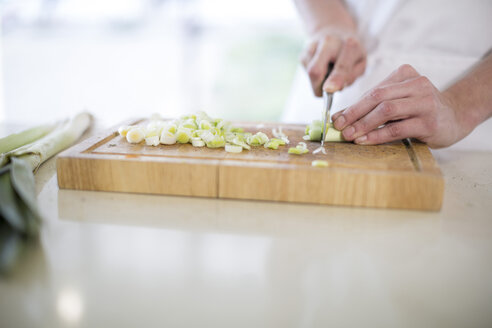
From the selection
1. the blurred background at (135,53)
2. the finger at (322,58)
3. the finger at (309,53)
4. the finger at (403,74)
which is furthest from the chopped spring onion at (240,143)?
the blurred background at (135,53)

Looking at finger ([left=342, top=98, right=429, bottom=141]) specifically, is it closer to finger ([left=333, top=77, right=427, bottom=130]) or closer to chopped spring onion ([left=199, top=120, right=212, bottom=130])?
finger ([left=333, top=77, right=427, bottom=130])

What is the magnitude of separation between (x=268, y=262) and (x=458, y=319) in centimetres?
28

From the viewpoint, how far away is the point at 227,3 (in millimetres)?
3855

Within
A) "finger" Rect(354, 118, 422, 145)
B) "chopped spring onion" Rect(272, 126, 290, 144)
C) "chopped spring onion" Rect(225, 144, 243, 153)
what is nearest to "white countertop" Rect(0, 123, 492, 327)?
"chopped spring onion" Rect(225, 144, 243, 153)

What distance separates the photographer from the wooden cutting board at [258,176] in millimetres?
905

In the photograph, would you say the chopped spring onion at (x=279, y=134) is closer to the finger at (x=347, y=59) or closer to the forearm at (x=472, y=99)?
the finger at (x=347, y=59)

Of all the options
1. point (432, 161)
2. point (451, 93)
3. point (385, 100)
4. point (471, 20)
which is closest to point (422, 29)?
point (471, 20)

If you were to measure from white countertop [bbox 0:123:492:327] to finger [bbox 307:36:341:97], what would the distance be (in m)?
0.71

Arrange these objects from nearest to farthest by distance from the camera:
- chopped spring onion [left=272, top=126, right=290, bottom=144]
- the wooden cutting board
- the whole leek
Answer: the whole leek < the wooden cutting board < chopped spring onion [left=272, top=126, right=290, bottom=144]

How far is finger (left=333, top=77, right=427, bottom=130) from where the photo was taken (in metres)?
1.12

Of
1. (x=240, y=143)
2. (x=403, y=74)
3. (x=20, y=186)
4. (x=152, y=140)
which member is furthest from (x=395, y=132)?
(x=20, y=186)

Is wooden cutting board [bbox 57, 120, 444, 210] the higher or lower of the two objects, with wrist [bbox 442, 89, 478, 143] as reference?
lower

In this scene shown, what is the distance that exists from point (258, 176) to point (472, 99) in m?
0.73

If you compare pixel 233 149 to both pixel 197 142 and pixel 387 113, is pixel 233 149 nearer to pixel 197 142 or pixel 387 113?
pixel 197 142
